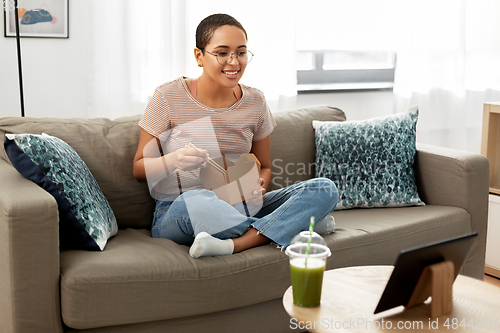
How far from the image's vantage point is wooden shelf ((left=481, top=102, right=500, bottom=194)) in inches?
97.0

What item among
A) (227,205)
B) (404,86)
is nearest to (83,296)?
(227,205)

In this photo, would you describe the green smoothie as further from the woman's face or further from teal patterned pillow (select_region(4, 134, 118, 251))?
the woman's face

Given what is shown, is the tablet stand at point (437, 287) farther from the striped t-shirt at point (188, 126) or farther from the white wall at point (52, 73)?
the white wall at point (52, 73)

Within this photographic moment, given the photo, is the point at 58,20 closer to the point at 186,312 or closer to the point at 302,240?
the point at 186,312

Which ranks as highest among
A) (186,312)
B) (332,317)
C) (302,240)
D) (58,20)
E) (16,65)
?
(58,20)

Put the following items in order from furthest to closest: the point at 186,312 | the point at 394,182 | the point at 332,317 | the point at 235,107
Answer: the point at 394,182 < the point at 235,107 < the point at 186,312 < the point at 332,317

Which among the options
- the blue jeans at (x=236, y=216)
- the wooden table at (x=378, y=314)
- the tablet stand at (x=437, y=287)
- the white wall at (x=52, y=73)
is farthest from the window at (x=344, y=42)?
the tablet stand at (x=437, y=287)

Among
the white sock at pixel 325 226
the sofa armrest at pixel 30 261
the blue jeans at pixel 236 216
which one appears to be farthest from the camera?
the white sock at pixel 325 226

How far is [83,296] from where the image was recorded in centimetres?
132

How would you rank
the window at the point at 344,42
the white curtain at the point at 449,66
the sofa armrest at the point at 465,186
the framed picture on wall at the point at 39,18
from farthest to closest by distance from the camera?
the white curtain at the point at 449,66 < the window at the point at 344,42 < the framed picture on wall at the point at 39,18 < the sofa armrest at the point at 465,186

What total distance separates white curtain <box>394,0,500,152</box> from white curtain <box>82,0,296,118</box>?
34.0 inches

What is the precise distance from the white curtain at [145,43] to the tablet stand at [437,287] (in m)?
1.63

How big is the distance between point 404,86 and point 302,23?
2.32 ft

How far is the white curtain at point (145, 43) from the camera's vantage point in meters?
2.25
